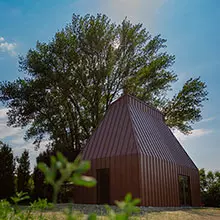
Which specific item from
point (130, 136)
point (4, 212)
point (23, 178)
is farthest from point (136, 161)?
point (4, 212)

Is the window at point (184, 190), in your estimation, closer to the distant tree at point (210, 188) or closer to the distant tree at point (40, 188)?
the distant tree at point (210, 188)

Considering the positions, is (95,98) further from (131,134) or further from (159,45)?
(131,134)

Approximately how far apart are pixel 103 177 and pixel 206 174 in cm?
958

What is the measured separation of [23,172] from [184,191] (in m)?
8.43

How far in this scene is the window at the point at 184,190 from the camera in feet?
44.5

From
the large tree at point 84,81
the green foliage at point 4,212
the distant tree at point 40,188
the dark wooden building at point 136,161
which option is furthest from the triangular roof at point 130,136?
the green foliage at point 4,212

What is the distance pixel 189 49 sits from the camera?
13102 millimetres

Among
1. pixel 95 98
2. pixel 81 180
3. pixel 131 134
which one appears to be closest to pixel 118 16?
pixel 95 98

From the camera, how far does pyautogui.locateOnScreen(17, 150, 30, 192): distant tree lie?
1387 cm

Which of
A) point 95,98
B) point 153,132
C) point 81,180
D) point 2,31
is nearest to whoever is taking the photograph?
point 81,180

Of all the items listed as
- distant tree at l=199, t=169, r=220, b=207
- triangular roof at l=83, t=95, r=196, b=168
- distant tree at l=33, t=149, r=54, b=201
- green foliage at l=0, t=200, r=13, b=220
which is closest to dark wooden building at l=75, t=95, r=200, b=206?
triangular roof at l=83, t=95, r=196, b=168

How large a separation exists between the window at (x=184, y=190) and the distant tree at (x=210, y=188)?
4999 millimetres

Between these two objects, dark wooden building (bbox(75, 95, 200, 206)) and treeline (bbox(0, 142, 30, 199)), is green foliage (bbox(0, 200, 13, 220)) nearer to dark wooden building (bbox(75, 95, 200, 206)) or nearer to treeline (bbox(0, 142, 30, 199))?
dark wooden building (bbox(75, 95, 200, 206))

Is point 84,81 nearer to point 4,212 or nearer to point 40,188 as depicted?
point 40,188
